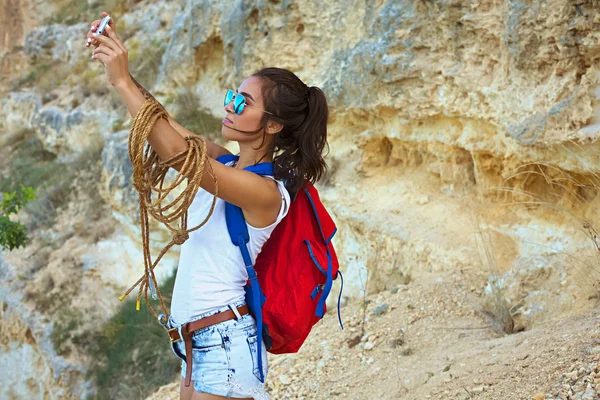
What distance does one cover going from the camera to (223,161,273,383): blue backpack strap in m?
1.98

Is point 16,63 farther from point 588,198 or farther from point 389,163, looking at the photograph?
point 588,198

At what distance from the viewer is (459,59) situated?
192 inches

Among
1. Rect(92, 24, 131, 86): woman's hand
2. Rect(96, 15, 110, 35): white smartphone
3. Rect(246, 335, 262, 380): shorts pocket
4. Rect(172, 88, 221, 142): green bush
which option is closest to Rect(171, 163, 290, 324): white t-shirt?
Rect(246, 335, 262, 380): shorts pocket

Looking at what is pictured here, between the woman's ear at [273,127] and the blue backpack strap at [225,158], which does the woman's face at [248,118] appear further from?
the blue backpack strap at [225,158]

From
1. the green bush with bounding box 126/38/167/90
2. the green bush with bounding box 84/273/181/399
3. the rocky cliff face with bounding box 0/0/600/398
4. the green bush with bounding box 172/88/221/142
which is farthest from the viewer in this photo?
the green bush with bounding box 126/38/167/90

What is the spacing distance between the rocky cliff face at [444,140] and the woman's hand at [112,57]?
78.2 inches

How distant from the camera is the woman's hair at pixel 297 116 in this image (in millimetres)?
2117

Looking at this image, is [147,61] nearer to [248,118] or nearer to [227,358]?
[248,118]

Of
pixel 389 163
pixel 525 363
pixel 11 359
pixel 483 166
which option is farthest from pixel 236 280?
pixel 11 359

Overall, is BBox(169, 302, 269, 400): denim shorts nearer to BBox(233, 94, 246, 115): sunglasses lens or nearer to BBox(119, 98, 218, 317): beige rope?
BBox(119, 98, 218, 317): beige rope

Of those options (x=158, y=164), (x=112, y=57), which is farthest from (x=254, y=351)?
(x=112, y=57)

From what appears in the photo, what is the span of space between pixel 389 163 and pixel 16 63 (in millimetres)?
13493

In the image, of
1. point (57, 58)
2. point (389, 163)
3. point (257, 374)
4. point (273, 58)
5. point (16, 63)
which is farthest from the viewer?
point (16, 63)

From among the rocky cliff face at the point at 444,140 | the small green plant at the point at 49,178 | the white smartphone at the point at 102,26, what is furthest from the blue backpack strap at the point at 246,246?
the small green plant at the point at 49,178
